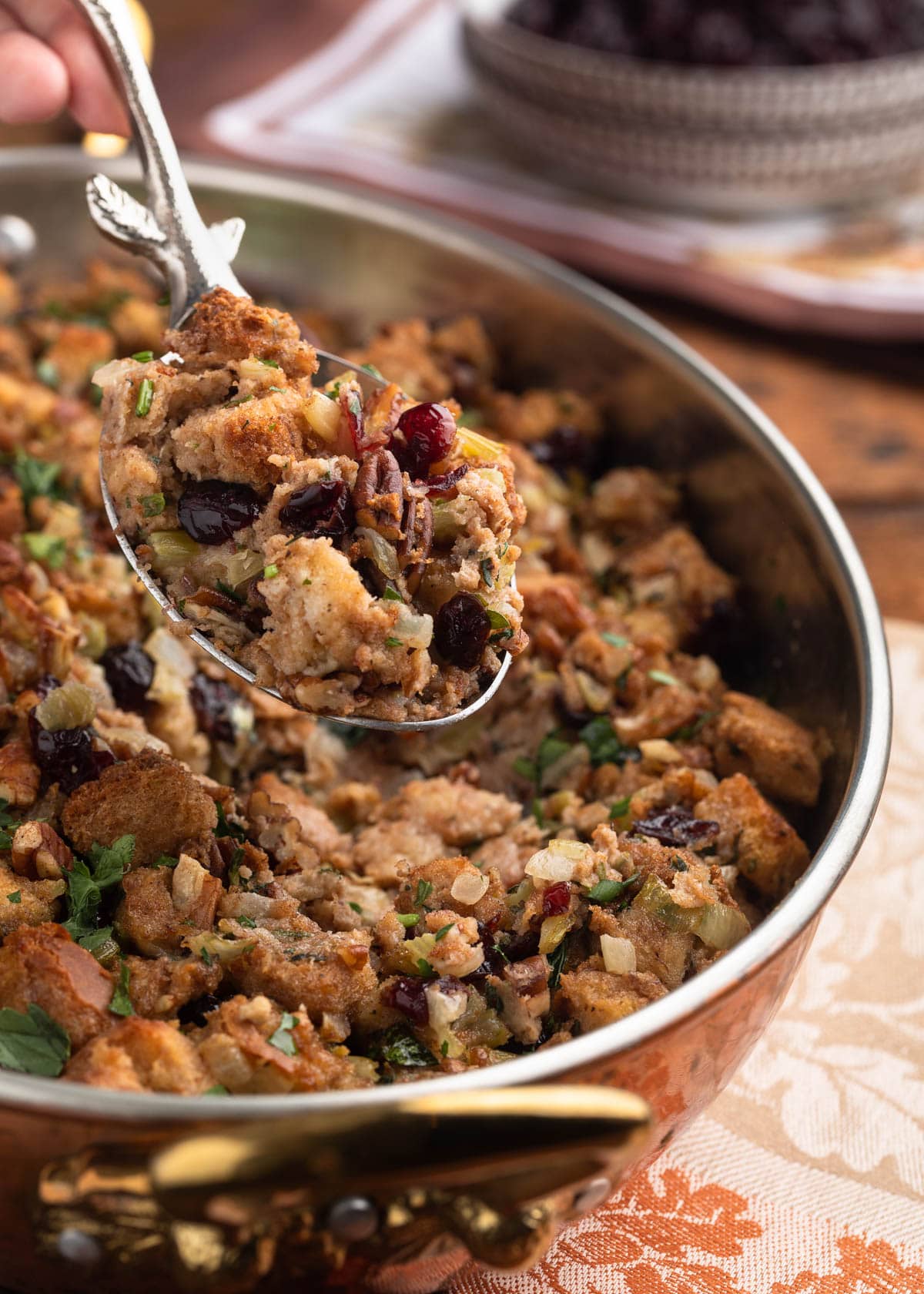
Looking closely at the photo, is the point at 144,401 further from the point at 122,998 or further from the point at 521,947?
the point at 521,947

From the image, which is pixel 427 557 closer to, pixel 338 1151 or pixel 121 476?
pixel 121 476

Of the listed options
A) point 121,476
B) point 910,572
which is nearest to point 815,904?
point 121,476

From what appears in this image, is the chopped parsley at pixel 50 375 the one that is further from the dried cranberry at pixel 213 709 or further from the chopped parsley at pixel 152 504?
the chopped parsley at pixel 152 504

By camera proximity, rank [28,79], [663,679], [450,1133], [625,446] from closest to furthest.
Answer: [450,1133] → [663,679] → [28,79] → [625,446]

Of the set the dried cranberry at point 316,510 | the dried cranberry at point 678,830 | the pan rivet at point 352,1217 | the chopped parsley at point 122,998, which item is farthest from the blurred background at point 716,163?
the pan rivet at point 352,1217

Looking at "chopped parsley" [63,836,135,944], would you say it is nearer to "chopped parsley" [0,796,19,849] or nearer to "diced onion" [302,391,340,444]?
"chopped parsley" [0,796,19,849]

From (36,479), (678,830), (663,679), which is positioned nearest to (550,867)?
(678,830)
